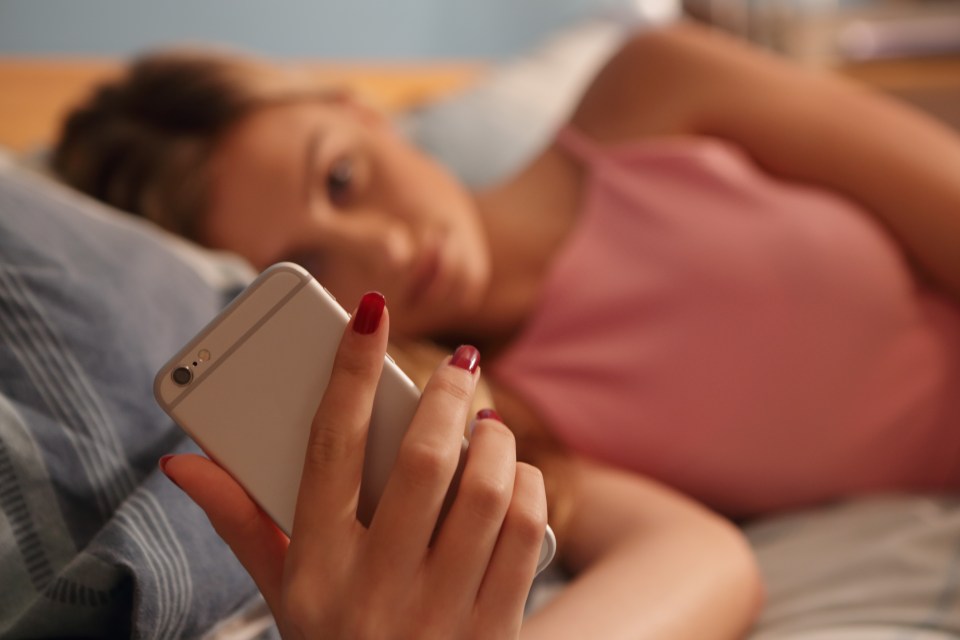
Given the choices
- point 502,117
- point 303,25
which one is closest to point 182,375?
point 502,117

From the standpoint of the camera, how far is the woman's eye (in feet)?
2.81

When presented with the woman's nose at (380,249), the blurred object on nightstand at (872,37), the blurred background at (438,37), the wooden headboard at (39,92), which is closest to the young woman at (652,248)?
the woman's nose at (380,249)

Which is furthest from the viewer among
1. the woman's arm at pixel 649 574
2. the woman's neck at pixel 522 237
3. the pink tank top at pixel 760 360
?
the woman's neck at pixel 522 237

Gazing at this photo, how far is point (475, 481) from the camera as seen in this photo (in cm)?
35

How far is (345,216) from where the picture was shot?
0.84 m

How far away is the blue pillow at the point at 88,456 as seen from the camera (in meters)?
0.41

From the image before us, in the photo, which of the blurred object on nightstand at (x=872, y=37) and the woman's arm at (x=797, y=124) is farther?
the blurred object on nightstand at (x=872, y=37)

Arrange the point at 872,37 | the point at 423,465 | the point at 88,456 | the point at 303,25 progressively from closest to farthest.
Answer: the point at 423,465
the point at 88,456
the point at 303,25
the point at 872,37

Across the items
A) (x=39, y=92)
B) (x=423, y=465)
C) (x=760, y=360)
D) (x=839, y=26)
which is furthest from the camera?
(x=839, y=26)

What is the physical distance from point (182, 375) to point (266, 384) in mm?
39

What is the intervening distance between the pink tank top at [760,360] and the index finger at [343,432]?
0.51m

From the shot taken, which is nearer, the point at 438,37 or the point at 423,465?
the point at 423,465

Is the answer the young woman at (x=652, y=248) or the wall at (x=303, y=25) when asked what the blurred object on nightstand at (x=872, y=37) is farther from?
the young woman at (x=652, y=248)

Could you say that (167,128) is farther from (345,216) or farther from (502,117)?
(502,117)
